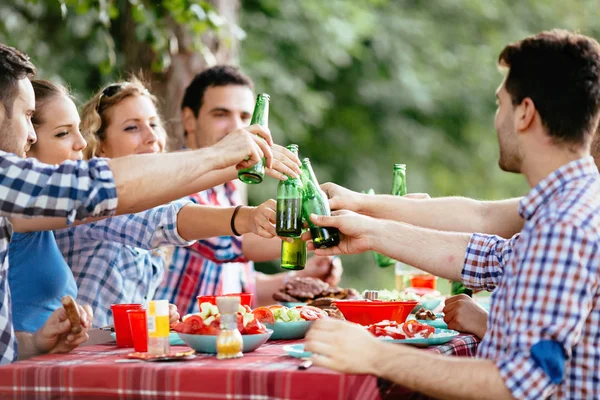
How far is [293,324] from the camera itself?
2.75 metres

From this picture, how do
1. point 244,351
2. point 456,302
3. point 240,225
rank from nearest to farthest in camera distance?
point 244,351
point 456,302
point 240,225

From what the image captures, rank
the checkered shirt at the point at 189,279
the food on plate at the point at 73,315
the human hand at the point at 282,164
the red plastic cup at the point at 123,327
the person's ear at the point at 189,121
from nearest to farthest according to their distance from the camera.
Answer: the food on plate at the point at 73,315 → the red plastic cup at the point at 123,327 → the human hand at the point at 282,164 → the checkered shirt at the point at 189,279 → the person's ear at the point at 189,121

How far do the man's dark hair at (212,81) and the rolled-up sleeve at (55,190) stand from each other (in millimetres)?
2928

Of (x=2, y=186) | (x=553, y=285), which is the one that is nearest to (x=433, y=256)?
(x=553, y=285)

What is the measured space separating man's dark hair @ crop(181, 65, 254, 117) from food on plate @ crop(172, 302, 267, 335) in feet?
9.26

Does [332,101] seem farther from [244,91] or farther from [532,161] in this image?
[532,161]

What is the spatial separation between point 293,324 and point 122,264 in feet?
4.13

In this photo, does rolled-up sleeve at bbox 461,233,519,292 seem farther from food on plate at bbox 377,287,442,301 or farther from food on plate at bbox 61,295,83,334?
food on plate at bbox 61,295,83,334

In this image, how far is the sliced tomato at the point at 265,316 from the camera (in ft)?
8.99

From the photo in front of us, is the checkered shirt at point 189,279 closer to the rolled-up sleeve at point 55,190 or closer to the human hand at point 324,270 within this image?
the human hand at point 324,270

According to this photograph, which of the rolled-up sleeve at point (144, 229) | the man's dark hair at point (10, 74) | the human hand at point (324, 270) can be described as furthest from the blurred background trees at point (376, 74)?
the man's dark hair at point (10, 74)

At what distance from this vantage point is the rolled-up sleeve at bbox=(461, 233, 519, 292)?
2.78 metres

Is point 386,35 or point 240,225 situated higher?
point 386,35

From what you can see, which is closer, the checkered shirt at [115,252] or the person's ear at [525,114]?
the person's ear at [525,114]
